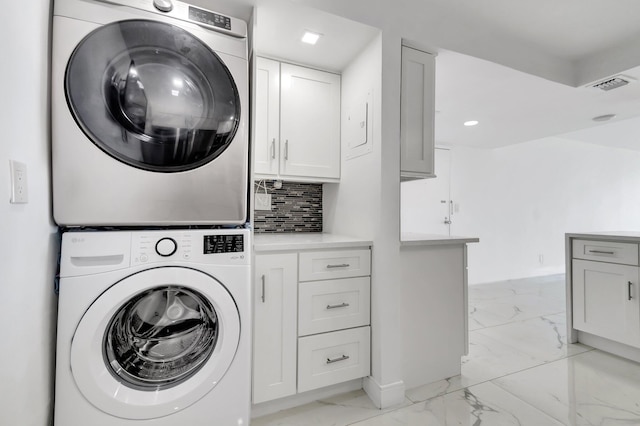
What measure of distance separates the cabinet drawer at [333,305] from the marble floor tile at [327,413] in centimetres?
42

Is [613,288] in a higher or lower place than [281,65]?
lower

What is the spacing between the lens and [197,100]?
48.6 inches

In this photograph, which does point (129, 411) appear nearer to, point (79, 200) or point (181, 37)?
point (79, 200)

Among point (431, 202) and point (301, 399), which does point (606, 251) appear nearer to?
point (431, 202)

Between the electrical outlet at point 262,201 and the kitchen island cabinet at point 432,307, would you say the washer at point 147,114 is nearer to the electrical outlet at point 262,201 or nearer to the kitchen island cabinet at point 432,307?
the electrical outlet at point 262,201

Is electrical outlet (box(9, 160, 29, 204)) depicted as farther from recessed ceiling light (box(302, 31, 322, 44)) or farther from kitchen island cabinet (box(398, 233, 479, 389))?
kitchen island cabinet (box(398, 233, 479, 389))

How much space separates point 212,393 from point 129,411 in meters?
0.28

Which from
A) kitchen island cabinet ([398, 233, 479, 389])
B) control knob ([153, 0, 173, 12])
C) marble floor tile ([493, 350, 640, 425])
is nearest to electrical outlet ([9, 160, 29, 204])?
control knob ([153, 0, 173, 12])

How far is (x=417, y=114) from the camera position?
1791 mm

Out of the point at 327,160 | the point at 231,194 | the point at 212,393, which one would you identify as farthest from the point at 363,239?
the point at 212,393

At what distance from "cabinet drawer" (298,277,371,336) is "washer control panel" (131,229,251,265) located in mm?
465

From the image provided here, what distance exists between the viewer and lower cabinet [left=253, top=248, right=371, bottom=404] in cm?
148

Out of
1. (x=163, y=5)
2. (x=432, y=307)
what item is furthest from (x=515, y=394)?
(x=163, y=5)

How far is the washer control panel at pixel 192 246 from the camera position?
1.11m
